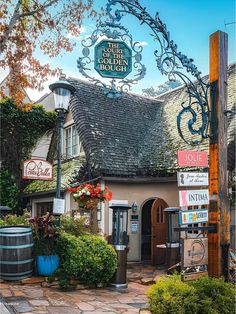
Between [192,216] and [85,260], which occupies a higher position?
[192,216]

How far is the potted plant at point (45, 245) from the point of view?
24.2 ft

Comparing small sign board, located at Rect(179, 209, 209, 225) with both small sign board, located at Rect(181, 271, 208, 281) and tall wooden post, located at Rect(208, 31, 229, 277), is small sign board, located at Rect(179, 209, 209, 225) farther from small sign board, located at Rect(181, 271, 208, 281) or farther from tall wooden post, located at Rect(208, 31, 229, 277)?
small sign board, located at Rect(181, 271, 208, 281)

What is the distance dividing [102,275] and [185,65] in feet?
14.3

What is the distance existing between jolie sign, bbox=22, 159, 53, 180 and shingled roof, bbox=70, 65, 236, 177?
334 cm

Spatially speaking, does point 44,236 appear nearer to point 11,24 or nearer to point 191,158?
point 191,158

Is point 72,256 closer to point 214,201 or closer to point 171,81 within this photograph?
point 214,201

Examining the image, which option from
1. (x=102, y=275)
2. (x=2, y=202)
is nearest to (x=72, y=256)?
(x=102, y=275)

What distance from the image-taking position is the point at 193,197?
4965 mm

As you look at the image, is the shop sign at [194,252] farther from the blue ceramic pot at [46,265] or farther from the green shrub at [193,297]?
the blue ceramic pot at [46,265]

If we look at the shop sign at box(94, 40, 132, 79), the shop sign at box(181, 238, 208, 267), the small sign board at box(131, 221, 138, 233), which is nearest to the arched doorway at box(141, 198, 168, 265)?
the small sign board at box(131, 221, 138, 233)

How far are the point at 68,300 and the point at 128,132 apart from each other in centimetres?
906

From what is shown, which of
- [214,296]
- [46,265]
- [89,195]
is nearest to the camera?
[214,296]

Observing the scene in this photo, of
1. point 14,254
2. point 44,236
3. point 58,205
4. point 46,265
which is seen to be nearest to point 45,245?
point 44,236

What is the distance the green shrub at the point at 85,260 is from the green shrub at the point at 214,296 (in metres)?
2.85
